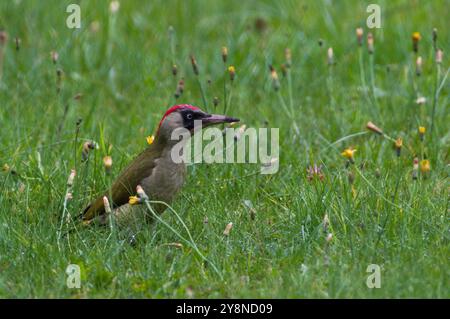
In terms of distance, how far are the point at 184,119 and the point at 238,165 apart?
0.56 metres

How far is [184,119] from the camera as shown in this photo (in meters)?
6.09

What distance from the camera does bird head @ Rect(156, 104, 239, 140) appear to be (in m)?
→ 6.05

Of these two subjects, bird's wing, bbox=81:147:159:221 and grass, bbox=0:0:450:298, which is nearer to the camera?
grass, bbox=0:0:450:298

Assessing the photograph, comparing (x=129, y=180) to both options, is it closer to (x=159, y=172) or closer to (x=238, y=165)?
(x=159, y=172)

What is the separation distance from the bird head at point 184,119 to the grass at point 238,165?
410 millimetres

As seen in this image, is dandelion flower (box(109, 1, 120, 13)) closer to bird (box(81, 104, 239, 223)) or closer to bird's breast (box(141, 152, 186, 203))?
bird (box(81, 104, 239, 223))

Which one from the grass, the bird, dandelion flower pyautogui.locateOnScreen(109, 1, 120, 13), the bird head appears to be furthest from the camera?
dandelion flower pyautogui.locateOnScreen(109, 1, 120, 13)

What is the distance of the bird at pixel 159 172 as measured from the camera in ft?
19.5

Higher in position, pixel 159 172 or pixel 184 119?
pixel 184 119

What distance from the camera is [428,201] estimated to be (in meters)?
5.68

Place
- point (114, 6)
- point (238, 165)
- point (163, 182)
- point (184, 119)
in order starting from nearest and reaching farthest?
1. point (163, 182)
2. point (184, 119)
3. point (238, 165)
4. point (114, 6)

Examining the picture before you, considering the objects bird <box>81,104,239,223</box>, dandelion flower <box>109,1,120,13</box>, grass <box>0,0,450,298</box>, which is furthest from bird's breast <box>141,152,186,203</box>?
dandelion flower <box>109,1,120,13</box>

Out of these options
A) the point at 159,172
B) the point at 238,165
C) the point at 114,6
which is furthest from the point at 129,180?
the point at 114,6
